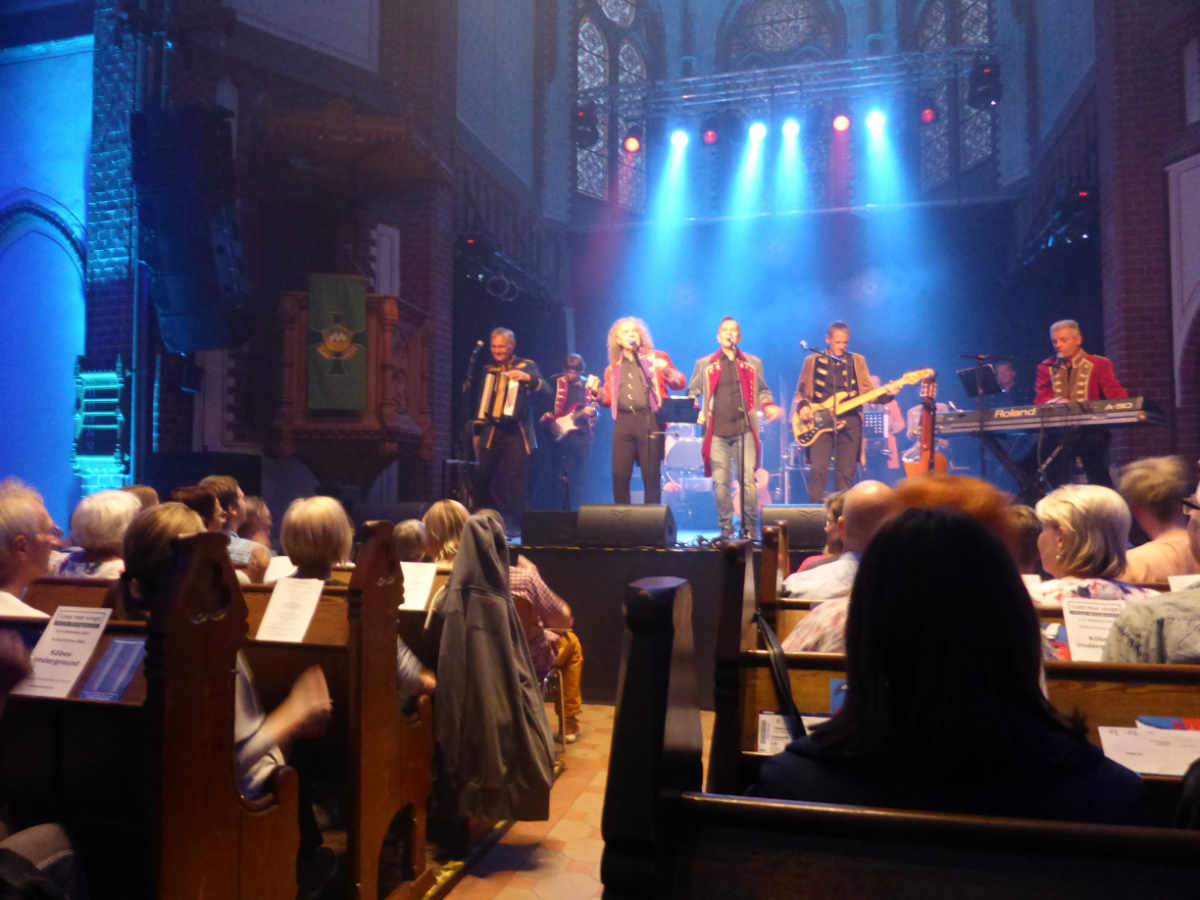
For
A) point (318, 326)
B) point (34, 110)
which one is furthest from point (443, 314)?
point (34, 110)

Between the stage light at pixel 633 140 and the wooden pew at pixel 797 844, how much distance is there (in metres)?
15.1

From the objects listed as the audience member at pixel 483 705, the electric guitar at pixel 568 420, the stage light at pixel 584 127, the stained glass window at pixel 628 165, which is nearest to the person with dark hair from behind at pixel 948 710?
Result: the audience member at pixel 483 705

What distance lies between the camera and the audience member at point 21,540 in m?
2.55

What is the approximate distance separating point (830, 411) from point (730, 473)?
1.19 metres

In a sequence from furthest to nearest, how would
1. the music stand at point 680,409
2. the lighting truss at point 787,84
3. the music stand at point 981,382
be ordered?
the lighting truss at point 787,84, the music stand at point 680,409, the music stand at point 981,382

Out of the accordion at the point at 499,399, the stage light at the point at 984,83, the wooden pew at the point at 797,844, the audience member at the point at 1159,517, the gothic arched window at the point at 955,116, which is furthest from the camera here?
the gothic arched window at the point at 955,116

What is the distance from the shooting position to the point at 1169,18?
281 inches

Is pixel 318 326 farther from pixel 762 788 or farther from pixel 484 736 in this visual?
pixel 762 788

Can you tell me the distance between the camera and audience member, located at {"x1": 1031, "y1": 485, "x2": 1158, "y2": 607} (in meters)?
2.46

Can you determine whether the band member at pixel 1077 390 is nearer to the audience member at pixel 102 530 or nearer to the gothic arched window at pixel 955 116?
the audience member at pixel 102 530

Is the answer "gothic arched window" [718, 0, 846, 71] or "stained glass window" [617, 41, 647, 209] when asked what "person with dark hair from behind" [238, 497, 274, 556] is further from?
"gothic arched window" [718, 0, 846, 71]

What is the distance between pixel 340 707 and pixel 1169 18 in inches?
339

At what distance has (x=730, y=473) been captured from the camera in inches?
295

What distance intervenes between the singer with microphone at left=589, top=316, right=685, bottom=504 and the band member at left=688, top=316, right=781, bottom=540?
31 centimetres
